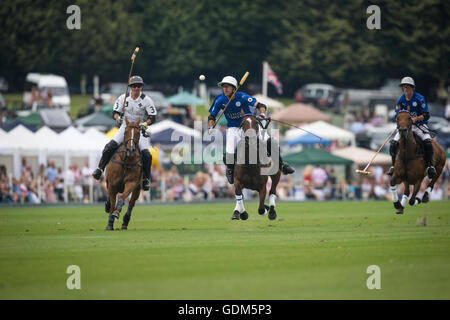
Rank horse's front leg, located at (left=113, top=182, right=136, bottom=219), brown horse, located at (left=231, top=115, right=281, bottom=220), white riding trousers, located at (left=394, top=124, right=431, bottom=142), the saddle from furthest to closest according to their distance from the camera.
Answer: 1. white riding trousers, located at (left=394, top=124, right=431, bottom=142)
2. the saddle
3. brown horse, located at (left=231, top=115, right=281, bottom=220)
4. horse's front leg, located at (left=113, top=182, right=136, bottom=219)

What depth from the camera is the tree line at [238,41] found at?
7794 cm

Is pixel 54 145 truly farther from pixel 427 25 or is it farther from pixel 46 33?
pixel 427 25

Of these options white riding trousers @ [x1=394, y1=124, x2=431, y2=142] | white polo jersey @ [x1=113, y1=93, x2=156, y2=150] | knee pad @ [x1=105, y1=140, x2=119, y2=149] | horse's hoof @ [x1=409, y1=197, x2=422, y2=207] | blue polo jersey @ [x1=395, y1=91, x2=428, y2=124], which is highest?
blue polo jersey @ [x1=395, y1=91, x2=428, y2=124]

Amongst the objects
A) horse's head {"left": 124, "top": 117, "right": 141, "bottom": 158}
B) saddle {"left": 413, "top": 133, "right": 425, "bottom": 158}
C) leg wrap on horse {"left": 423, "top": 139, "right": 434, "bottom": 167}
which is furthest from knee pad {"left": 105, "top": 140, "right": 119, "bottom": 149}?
leg wrap on horse {"left": 423, "top": 139, "right": 434, "bottom": 167}

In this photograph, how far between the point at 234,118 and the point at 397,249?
252 inches

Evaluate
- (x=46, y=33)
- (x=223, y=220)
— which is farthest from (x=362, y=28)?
(x=223, y=220)

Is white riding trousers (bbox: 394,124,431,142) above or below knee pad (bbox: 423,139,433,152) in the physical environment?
above

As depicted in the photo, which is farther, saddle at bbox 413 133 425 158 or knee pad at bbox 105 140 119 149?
saddle at bbox 413 133 425 158

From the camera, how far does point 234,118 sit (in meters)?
19.5

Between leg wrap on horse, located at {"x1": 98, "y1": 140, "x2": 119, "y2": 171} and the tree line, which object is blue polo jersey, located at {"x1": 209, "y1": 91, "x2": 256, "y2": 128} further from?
the tree line

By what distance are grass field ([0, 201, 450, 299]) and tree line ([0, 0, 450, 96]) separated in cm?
5998

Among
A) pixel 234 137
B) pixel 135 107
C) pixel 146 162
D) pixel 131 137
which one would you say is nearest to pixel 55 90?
pixel 135 107

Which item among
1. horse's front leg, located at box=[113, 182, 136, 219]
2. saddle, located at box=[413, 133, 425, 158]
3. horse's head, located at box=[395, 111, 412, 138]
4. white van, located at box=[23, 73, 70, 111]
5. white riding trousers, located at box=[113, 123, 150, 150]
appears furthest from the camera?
white van, located at box=[23, 73, 70, 111]

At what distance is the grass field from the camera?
10555 millimetres
